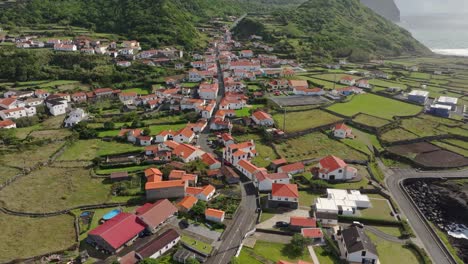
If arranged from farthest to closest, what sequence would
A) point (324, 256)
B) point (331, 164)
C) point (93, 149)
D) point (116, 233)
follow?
1. point (93, 149)
2. point (331, 164)
3. point (116, 233)
4. point (324, 256)

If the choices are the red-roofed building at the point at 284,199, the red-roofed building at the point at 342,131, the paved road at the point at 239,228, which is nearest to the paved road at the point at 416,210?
the red-roofed building at the point at 342,131

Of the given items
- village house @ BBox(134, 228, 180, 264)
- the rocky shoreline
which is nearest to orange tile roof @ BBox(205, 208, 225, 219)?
village house @ BBox(134, 228, 180, 264)

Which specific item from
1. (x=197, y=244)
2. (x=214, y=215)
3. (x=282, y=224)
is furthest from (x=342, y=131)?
(x=197, y=244)

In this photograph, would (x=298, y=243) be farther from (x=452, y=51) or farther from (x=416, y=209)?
(x=452, y=51)

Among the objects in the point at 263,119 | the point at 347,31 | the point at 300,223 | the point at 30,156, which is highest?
the point at 347,31

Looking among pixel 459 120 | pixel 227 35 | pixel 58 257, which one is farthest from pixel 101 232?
pixel 227 35

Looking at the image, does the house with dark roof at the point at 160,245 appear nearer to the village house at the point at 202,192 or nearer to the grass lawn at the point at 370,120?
the village house at the point at 202,192

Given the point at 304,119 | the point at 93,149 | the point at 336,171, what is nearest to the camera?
the point at 336,171
